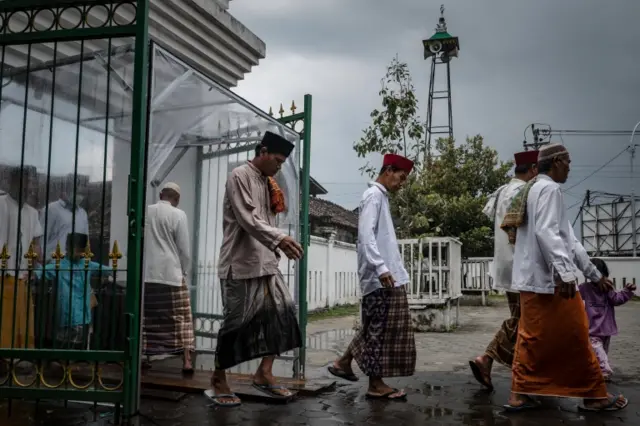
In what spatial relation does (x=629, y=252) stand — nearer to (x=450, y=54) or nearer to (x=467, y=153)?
(x=467, y=153)

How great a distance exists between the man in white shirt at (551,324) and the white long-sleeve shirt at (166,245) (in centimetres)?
314

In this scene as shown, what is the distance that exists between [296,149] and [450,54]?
26.3 meters

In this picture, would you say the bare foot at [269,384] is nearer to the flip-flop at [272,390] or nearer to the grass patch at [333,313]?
the flip-flop at [272,390]

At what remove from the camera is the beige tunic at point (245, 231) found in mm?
4203

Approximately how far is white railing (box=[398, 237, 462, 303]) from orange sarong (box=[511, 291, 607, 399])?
5.60 metres

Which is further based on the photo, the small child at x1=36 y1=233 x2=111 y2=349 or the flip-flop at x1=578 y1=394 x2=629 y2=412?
the flip-flop at x1=578 y1=394 x2=629 y2=412

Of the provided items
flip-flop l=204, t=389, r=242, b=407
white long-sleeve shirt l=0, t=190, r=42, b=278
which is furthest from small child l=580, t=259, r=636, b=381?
white long-sleeve shirt l=0, t=190, r=42, b=278

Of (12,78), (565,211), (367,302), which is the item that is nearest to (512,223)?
(565,211)

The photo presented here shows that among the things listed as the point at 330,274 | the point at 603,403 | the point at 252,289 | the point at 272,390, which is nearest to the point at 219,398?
the point at 272,390

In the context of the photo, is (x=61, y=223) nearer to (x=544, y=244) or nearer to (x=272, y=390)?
(x=272, y=390)

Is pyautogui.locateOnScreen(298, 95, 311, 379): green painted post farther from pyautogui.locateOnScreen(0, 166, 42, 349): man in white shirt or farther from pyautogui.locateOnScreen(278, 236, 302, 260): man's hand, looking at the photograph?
pyautogui.locateOnScreen(0, 166, 42, 349): man in white shirt

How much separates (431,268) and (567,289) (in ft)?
19.9

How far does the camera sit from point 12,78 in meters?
4.70

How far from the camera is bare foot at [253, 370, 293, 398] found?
436cm
